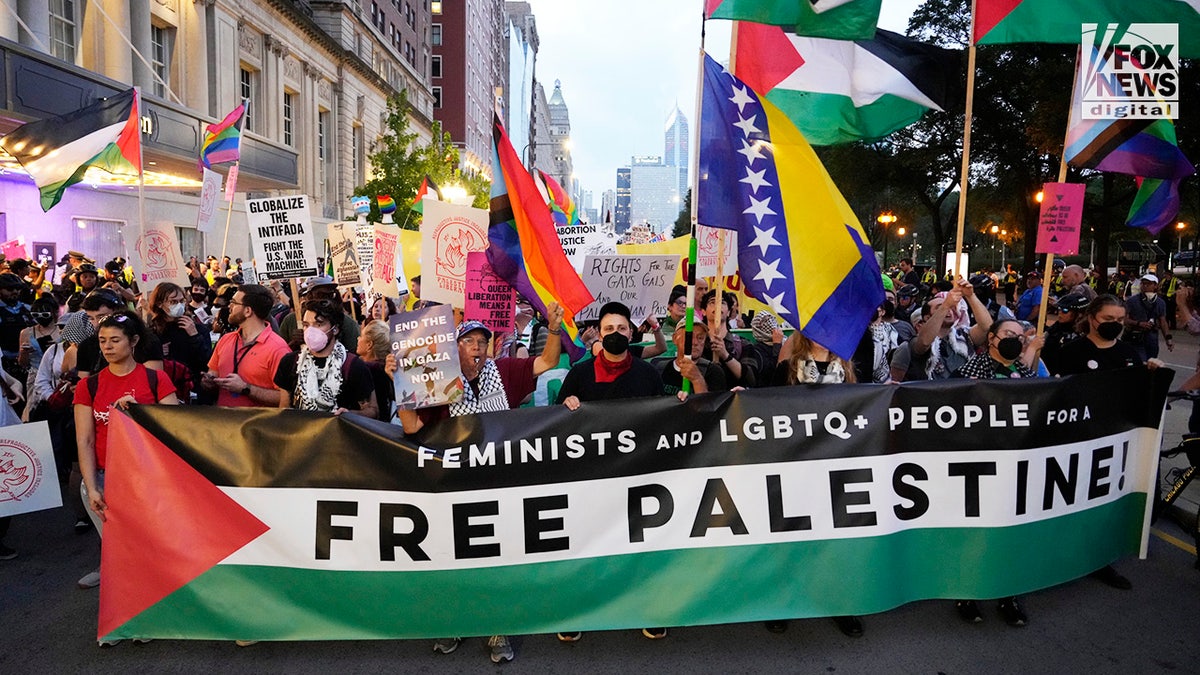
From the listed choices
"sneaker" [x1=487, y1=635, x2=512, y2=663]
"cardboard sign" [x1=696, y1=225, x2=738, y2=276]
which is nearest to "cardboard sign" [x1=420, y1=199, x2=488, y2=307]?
"cardboard sign" [x1=696, y1=225, x2=738, y2=276]

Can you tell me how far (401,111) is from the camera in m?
37.7

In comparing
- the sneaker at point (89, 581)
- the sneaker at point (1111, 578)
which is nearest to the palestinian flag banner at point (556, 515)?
the sneaker at point (1111, 578)

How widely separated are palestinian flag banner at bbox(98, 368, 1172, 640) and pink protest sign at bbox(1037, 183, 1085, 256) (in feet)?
6.53

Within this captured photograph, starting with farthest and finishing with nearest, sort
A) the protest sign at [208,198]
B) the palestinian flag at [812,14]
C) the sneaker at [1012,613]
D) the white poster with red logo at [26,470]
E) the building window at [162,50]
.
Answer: the building window at [162,50]
the protest sign at [208,198]
the white poster with red logo at [26,470]
the palestinian flag at [812,14]
the sneaker at [1012,613]

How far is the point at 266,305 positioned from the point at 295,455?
1642 mm

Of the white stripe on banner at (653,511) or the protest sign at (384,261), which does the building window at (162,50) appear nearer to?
the protest sign at (384,261)

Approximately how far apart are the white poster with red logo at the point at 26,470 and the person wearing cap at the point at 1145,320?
372 inches

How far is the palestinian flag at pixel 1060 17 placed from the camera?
5.22 meters

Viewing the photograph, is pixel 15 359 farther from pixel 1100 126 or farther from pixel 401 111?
pixel 401 111

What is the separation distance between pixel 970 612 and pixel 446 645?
278 centimetres

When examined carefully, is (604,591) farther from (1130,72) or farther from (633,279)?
(1130,72)

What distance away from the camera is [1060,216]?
5.63 meters

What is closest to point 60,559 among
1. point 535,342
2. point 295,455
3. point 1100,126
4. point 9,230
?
point 295,455

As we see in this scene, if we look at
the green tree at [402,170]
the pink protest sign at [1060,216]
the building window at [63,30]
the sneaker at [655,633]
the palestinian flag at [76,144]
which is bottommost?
the sneaker at [655,633]
